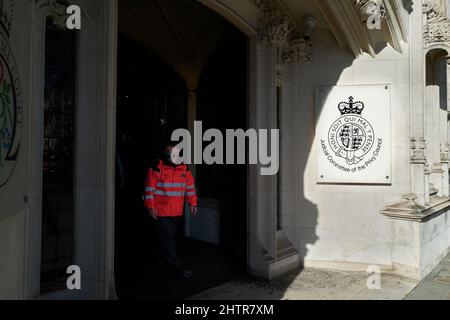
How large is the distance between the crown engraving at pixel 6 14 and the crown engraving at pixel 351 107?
504cm

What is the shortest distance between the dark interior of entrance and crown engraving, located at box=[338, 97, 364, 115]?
166 cm

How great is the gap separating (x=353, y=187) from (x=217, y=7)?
3.39m

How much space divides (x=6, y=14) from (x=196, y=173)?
18.3 feet

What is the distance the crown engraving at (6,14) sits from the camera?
5.99 ft

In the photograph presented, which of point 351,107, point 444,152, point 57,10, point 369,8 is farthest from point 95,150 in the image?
point 444,152

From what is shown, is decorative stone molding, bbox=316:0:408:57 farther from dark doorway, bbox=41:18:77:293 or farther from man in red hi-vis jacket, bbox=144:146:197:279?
dark doorway, bbox=41:18:77:293

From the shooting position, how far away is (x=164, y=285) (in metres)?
4.71

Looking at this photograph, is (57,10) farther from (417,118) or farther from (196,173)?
(417,118)

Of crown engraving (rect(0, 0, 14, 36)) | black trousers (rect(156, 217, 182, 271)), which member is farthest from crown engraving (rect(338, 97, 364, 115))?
crown engraving (rect(0, 0, 14, 36))

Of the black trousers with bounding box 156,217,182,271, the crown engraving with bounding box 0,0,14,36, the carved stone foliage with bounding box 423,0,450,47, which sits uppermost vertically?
the carved stone foliage with bounding box 423,0,450,47

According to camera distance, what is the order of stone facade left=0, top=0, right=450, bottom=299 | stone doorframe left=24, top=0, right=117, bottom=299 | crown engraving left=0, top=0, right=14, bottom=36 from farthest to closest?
stone facade left=0, top=0, right=450, bottom=299
stone doorframe left=24, top=0, right=117, bottom=299
crown engraving left=0, top=0, right=14, bottom=36

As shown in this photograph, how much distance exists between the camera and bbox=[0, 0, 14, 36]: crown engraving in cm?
183

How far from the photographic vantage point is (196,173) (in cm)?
735
